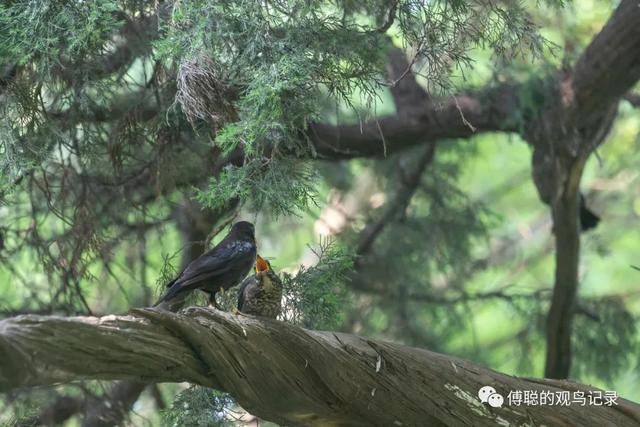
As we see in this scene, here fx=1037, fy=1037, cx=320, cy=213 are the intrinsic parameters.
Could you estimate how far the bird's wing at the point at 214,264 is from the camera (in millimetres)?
5176

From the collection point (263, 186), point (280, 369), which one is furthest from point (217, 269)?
point (280, 369)

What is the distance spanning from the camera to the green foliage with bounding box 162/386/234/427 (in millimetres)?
5129

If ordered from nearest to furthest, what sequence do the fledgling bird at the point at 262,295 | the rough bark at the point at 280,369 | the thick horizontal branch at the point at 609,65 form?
the rough bark at the point at 280,369, the fledgling bird at the point at 262,295, the thick horizontal branch at the point at 609,65

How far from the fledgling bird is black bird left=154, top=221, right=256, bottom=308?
23cm

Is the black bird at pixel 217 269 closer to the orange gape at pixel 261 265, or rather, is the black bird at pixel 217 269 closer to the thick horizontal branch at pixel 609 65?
the orange gape at pixel 261 265

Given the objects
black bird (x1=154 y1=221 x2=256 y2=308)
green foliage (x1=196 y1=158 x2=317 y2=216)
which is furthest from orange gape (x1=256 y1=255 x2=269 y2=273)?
green foliage (x1=196 y1=158 x2=317 y2=216)

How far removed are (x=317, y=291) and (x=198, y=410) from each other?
883mm

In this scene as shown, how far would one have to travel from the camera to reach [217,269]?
17.4 feet

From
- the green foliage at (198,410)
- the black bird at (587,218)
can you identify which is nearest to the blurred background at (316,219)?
the green foliage at (198,410)

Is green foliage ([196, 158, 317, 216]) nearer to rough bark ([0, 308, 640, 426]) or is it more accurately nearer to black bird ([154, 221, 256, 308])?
black bird ([154, 221, 256, 308])

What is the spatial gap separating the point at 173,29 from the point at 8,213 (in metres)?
3.29

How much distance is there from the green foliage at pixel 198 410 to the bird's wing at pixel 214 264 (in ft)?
1.83

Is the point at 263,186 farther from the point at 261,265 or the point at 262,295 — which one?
→ the point at 261,265

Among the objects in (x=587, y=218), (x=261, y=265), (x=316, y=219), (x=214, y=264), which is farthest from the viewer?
(x=587, y=218)
